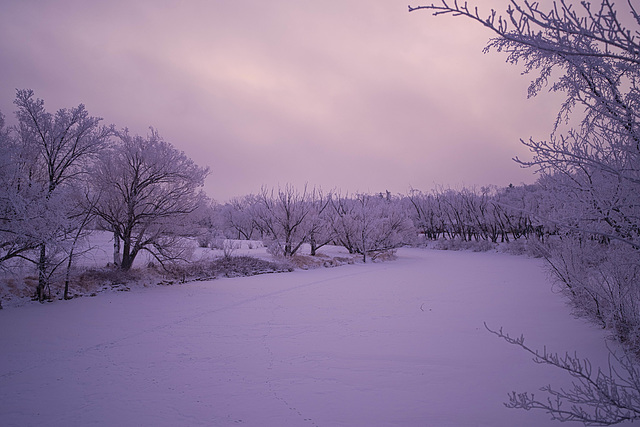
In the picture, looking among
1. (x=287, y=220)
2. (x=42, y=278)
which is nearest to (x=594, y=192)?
(x=42, y=278)

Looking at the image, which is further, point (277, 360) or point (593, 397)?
point (277, 360)

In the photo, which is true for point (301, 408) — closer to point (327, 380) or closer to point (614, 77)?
point (327, 380)

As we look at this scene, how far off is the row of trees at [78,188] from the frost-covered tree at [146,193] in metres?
0.03

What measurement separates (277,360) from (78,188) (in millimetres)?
8582

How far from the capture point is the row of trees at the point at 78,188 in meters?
7.02

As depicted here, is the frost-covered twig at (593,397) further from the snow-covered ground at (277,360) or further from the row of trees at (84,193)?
the row of trees at (84,193)

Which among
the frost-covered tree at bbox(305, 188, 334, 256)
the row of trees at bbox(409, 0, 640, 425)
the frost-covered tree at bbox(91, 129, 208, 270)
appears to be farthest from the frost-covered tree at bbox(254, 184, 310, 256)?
the row of trees at bbox(409, 0, 640, 425)

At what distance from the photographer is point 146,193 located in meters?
12.7

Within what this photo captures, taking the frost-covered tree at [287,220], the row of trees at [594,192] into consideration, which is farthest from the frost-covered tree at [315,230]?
the row of trees at [594,192]

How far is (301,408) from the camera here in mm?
3861

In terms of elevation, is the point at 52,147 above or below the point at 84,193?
above

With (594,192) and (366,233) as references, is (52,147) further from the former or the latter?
(366,233)

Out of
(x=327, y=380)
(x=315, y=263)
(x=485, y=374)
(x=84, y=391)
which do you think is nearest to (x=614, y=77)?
(x=485, y=374)

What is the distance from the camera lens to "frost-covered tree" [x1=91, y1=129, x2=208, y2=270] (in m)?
11.7
